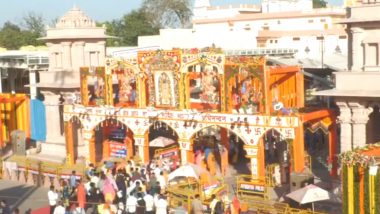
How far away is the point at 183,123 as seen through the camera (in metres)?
24.8

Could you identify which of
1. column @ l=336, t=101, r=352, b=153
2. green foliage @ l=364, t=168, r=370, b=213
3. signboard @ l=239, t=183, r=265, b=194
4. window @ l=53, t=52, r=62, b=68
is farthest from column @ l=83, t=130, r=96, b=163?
green foliage @ l=364, t=168, r=370, b=213

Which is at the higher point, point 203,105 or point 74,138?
point 203,105

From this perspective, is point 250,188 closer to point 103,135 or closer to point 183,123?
point 183,123

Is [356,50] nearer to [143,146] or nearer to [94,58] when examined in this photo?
[143,146]

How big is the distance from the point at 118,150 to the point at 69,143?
2219 mm

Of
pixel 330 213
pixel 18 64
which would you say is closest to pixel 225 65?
pixel 330 213

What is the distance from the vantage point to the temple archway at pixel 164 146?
84.4ft

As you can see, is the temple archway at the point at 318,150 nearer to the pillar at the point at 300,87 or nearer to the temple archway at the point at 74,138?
the pillar at the point at 300,87

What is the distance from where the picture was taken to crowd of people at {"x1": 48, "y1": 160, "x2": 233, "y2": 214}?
18.4 m

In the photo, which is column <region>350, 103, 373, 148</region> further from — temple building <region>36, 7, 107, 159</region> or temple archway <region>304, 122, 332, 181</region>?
temple building <region>36, 7, 107, 159</region>

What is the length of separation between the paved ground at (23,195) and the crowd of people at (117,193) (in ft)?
4.71

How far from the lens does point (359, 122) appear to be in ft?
70.8

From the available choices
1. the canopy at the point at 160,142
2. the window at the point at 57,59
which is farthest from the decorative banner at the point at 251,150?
the window at the point at 57,59

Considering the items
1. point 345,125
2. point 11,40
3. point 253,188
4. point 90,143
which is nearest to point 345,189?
point 253,188
